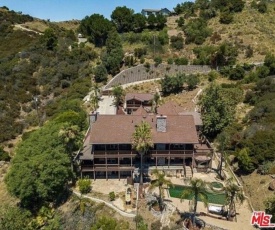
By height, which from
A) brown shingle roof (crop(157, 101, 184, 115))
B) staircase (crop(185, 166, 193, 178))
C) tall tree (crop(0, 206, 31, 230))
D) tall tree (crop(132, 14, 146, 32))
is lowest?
tall tree (crop(0, 206, 31, 230))

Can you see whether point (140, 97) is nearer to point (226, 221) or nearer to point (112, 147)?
point (112, 147)

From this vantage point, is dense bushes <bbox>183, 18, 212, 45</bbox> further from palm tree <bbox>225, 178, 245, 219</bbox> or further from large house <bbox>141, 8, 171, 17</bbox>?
palm tree <bbox>225, 178, 245, 219</bbox>

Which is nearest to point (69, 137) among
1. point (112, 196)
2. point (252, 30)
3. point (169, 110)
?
point (112, 196)

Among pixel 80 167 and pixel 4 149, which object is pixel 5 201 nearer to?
pixel 80 167

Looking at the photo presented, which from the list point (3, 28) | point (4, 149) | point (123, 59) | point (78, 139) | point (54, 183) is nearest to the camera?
point (54, 183)

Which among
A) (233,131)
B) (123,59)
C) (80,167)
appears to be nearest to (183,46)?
(123,59)

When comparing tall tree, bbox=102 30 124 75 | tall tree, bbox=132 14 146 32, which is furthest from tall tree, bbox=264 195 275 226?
tall tree, bbox=132 14 146 32

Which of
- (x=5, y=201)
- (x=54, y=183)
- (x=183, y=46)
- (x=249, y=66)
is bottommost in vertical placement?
(x=5, y=201)
